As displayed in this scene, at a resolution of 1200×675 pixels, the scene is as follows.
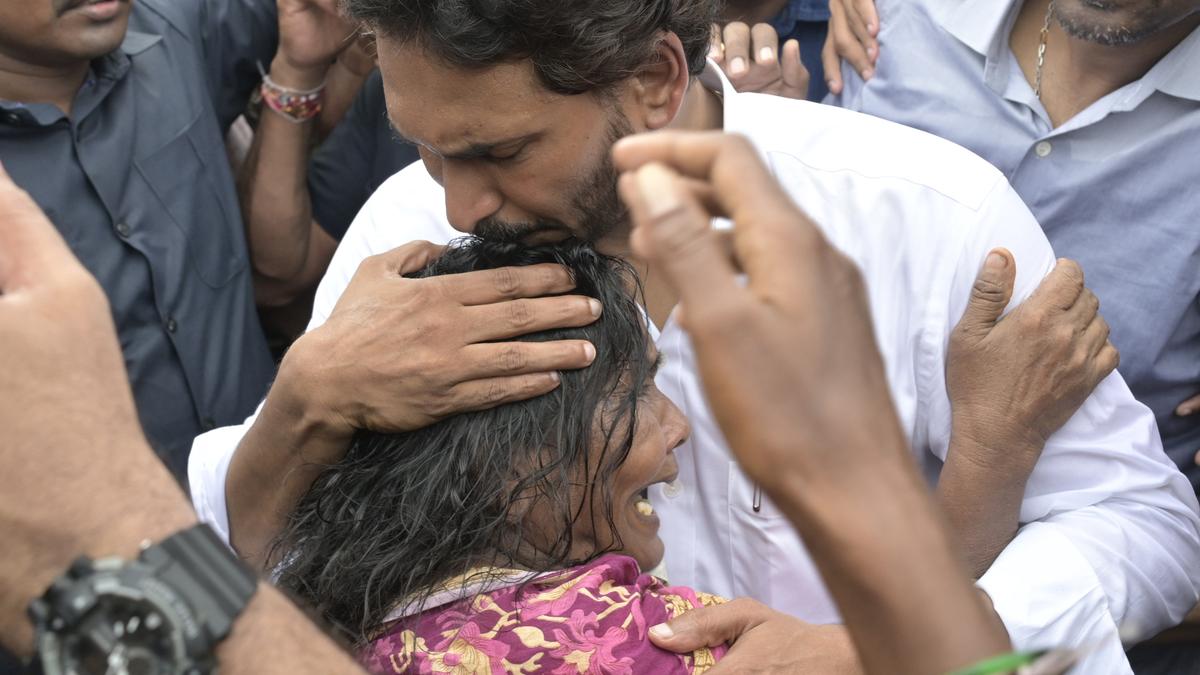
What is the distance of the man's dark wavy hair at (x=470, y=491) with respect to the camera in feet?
6.12

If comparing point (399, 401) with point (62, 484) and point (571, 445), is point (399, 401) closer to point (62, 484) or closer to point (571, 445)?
point (571, 445)

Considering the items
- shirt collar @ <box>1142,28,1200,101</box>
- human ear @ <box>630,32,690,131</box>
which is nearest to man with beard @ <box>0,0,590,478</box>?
human ear @ <box>630,32,690,131</box>

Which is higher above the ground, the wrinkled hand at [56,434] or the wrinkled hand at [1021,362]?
the wrinkled hand at [56,434]

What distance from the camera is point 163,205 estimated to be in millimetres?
3262

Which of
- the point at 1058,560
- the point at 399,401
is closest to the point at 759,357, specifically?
the point at 399,401

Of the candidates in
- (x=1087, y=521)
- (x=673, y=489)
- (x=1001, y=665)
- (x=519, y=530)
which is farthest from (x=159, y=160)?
(x=1001, y=665)

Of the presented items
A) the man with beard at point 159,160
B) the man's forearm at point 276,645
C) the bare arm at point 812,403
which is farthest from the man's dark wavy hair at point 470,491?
the man with beard at point 159,160

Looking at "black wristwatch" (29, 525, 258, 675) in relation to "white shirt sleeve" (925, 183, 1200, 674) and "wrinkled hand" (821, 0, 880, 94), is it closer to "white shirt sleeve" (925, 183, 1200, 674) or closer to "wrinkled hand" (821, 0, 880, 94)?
"white shirt sleeve" (925, 183, 1200, 674)

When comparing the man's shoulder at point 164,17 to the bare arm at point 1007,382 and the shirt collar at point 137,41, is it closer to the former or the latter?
the shirt collar at point 137,41

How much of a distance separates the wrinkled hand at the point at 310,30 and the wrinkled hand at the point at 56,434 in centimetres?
245

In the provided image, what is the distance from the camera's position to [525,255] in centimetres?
215

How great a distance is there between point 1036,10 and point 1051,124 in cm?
38

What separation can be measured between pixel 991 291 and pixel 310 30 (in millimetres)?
2228

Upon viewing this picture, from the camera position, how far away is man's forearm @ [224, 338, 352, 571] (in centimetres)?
213
